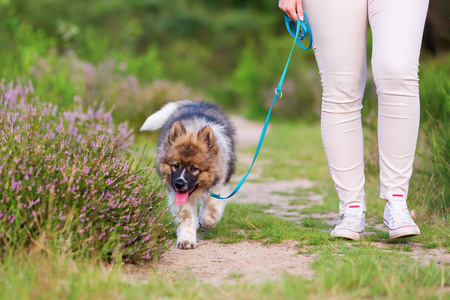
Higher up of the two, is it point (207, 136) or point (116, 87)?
point (116, 87)

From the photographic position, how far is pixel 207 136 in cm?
398

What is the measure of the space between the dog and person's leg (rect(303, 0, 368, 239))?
88cm

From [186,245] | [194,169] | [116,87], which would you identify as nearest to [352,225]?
[186,245]

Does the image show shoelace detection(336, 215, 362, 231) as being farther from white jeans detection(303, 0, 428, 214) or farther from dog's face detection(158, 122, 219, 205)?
dog's face detection(158, 122, 219, 205)

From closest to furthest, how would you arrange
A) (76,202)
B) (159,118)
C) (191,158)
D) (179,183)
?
(76,202), (179,183), (191,158), (159,118)

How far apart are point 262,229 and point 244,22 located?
22007 millimetres

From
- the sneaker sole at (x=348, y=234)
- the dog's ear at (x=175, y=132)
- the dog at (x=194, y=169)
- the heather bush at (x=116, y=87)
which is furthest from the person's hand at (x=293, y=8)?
the heather bush at (x=116, y=87)

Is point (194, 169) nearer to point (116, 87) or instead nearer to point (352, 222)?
point (352, 222)

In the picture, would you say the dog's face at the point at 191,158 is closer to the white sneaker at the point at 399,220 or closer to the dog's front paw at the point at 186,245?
the dog's front paw at the point at 186,245

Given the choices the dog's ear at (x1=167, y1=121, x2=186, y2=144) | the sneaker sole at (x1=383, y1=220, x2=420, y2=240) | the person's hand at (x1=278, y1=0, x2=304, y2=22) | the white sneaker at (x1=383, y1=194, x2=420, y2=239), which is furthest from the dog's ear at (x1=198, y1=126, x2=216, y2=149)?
the sneaker sole at (x1=383, y1=220, x2=420, y2=240)

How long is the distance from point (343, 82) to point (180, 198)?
52.1 inches

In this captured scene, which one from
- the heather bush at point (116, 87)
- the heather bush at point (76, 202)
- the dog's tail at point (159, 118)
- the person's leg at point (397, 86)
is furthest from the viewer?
the heather bush at point (116, 87)

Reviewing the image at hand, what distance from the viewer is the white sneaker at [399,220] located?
127 inches

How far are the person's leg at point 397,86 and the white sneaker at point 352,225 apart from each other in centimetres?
18
